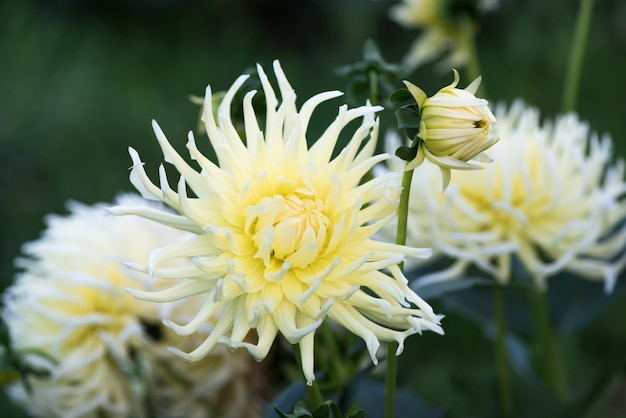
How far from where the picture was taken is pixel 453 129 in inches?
12.1

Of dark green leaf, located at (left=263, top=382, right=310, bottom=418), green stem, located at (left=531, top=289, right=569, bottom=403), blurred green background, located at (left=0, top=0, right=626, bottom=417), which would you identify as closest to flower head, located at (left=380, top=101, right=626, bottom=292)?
green stem, located at (left=531, top=289, right=569, bottom=403)

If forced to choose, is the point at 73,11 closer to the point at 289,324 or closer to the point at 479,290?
the point at 479,290

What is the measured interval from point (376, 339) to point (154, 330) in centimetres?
25

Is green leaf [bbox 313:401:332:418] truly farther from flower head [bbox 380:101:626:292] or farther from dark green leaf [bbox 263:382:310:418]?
flower head [bbox 380:101:626:292]

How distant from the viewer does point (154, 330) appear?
1.73 feet

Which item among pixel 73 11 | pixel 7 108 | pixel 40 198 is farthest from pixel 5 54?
pixel 73 11

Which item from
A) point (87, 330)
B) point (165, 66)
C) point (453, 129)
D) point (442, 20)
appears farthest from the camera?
point (165, 66)

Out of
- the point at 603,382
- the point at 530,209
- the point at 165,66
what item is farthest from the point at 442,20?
the point at 165,66

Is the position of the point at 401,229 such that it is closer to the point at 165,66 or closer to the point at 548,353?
the point at 548,353

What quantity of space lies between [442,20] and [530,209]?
0.57ft

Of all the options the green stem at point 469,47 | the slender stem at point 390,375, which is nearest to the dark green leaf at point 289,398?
the slender stem at point 390,375

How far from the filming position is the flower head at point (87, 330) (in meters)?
0.49

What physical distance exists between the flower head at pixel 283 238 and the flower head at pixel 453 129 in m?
0.02

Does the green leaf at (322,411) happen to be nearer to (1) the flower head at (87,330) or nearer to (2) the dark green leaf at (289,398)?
(2) the dark green leaf at (289,398)
